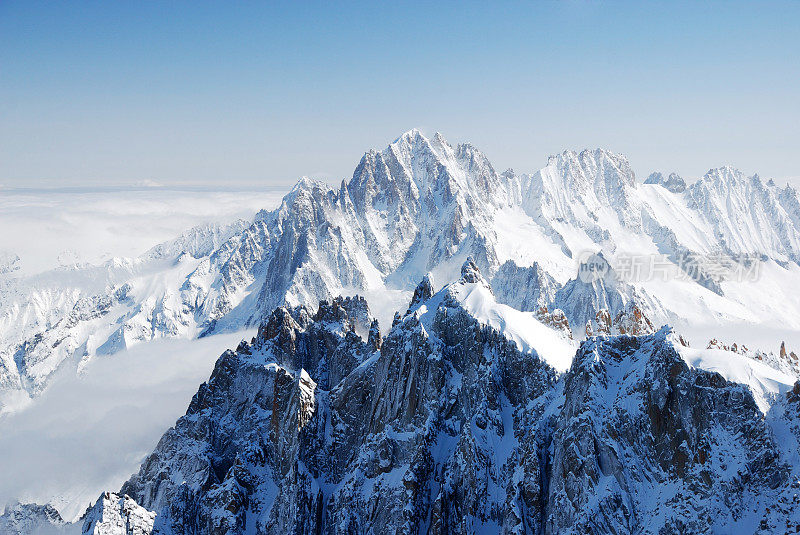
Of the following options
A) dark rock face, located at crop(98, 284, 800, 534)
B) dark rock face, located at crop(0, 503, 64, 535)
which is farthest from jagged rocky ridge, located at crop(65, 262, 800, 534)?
dark rock face, located at crop(0, 503, 64, 535)

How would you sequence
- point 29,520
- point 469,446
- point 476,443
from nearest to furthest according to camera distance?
1. point 469,446
2. point 476,443
3. point 29,520

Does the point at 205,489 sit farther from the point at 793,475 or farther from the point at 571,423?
the point at 793,475

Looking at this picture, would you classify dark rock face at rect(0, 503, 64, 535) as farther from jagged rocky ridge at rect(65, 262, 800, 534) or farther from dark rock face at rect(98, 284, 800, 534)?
jagged rocky ridge at rect(65, 262, 800, 534)

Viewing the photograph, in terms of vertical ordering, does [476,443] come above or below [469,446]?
above

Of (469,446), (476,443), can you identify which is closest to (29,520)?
(469,446)

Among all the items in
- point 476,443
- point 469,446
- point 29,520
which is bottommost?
point 29,520

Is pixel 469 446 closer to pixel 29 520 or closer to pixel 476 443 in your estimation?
pixel 476 443
